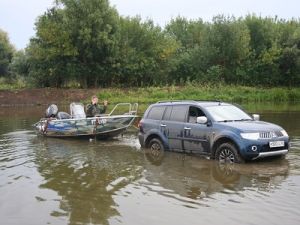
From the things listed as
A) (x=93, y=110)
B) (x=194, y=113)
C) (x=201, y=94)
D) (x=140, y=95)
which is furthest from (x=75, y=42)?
(x=194, y=113)

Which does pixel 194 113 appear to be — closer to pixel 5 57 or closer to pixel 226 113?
pixel 226 113

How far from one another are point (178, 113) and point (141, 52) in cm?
3995

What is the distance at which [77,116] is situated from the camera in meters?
20.1

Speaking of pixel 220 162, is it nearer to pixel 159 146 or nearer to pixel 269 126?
pixel 269 126

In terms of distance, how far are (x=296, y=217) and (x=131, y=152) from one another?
28.0 ft

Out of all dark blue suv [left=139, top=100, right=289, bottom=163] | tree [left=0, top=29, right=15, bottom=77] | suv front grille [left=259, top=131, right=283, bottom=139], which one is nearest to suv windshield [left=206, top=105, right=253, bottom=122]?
dark blue suv [left=139, top=100, right=289, bottom=163]

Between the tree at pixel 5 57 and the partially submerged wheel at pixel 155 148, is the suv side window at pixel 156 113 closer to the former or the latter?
the partially submerged wheel at pixel 155 148

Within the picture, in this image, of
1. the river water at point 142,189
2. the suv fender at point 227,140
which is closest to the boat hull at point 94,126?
the river water at point 142,189

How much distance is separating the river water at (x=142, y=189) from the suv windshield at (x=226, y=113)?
1.34 meters

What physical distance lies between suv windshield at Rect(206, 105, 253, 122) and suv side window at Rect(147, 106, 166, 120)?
204 centimetres

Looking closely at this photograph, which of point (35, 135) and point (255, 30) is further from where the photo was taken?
point (255, 30)

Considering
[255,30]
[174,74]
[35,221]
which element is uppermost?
[255,30]

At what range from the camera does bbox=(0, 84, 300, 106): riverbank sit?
1854 inches

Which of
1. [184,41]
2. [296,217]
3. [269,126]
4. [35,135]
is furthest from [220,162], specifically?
[184,41]
